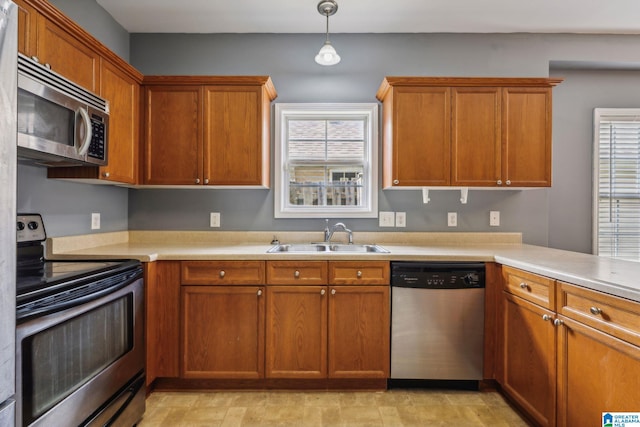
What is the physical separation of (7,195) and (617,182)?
159 inches

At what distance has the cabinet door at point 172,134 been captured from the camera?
2.52 metres

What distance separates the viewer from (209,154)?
2.53m

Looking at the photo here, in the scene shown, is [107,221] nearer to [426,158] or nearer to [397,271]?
[397,271]

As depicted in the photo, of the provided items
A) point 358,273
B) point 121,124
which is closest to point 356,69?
point 358,273

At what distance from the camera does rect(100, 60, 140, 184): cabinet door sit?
216 cm

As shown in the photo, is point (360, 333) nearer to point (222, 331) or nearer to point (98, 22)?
point (222, 331)

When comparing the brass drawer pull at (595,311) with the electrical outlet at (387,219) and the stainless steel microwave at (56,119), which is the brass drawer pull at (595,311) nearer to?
the electrical outlet at (387,219)

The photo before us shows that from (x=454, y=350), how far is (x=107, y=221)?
2.63 meters

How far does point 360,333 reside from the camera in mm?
2234

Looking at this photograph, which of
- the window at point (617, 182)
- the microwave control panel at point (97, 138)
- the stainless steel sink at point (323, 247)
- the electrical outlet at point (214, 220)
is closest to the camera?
the microwave control panel at point (97, 138)

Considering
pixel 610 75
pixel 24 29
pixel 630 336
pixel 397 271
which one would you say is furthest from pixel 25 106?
pixel 610 75

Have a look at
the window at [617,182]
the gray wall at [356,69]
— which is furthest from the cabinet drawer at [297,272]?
the window at [617,182]

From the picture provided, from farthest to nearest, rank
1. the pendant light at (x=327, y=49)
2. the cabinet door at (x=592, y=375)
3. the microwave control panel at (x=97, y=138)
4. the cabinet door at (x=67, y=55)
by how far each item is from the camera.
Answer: the pendant light at (x=327, y=49) < the microwave control panel at (x=97, y=138) < the cabinet door at (x=67, y=55) < the cabinet door at (x=592, y=375)

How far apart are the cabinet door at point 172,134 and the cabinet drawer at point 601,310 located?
2.32 meters
